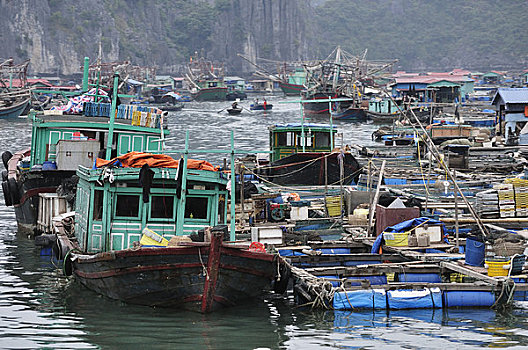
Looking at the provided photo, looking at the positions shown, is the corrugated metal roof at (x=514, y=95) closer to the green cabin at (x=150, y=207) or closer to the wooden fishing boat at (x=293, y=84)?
the green cabin at (x=150, y=207)

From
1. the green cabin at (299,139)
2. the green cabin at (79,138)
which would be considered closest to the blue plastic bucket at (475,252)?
the green cabin at (79,138)

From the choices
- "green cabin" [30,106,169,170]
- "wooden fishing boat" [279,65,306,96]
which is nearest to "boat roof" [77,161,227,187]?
"green cabin" [30,106,169,170]

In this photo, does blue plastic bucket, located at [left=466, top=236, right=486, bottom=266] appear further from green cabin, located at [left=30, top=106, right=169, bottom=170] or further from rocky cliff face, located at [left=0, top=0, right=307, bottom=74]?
rocky cliff face, located at [left=0, top=0, right=307, bottom=74]

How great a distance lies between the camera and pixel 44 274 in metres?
19.6

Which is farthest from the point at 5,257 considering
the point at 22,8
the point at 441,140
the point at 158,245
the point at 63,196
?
the point at 22,8

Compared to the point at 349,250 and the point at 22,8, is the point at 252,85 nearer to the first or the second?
the point at 22,8

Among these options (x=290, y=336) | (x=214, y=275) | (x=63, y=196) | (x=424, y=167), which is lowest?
(x=290, y=336)

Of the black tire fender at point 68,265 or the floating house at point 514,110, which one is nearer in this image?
the black tire fender at point 68,265

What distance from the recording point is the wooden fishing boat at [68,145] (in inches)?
896

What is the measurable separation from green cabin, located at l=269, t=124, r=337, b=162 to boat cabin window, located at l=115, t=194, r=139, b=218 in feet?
52.5

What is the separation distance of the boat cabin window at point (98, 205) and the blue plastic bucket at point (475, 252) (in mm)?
7805

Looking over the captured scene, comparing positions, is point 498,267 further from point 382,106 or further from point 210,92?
point 210,92

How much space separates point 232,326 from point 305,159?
1645cm

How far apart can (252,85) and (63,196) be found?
5642 inches
